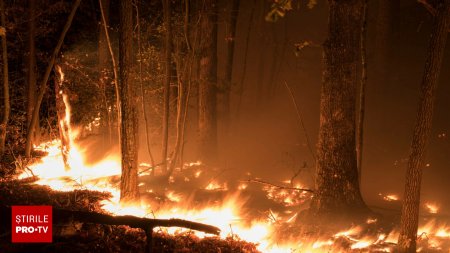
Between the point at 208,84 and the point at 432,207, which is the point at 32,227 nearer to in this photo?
the point at 208,84

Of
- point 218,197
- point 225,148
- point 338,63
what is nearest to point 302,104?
point 225,148

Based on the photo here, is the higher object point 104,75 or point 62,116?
point 104,75

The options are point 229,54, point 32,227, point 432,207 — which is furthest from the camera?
point 229,54

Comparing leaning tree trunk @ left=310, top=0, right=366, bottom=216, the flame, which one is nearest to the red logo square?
the flame

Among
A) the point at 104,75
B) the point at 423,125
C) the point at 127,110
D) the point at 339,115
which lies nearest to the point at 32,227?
the point at 127,110

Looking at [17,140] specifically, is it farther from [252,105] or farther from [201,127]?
[252,105]

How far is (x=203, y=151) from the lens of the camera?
14.1 m

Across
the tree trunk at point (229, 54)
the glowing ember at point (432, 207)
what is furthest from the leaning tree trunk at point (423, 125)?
the tree trunk at point (229, 54)

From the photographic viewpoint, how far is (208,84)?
1369 centimetres

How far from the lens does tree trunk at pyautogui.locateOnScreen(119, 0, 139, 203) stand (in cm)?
846

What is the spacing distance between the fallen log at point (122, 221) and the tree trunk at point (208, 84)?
8262 millimetres

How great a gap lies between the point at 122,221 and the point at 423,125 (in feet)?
16.2

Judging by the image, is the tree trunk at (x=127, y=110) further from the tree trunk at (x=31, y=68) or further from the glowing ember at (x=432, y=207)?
the glowing ember at (x=432, y=207)

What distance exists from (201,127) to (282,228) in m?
6.26
